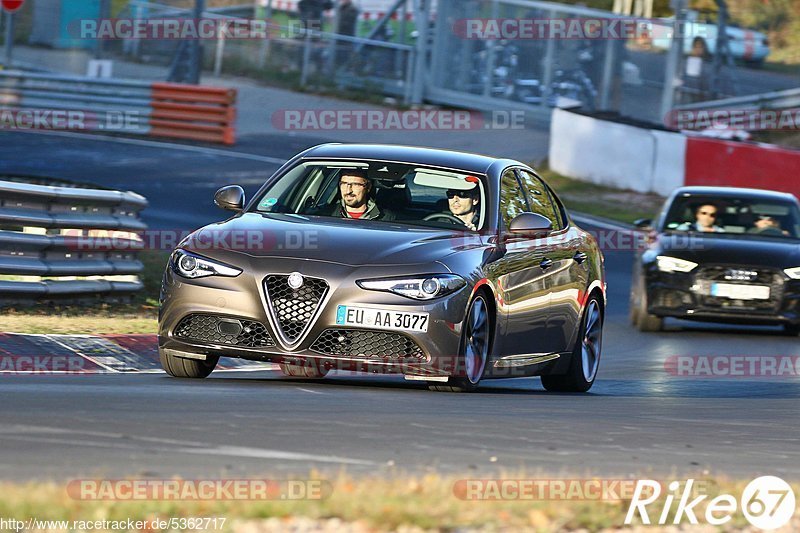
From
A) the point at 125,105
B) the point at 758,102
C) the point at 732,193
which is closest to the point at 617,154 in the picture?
the point at 758,102

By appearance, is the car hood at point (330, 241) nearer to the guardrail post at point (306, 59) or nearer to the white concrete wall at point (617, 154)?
the white concrete wall at point (617, 154)

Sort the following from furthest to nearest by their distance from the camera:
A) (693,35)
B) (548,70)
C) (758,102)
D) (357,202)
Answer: (548,70)
(693,35)
(758,102)
(357,202)

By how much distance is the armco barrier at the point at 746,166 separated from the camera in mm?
26000

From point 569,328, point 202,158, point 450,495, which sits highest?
point 450,495

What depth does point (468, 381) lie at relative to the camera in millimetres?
9891

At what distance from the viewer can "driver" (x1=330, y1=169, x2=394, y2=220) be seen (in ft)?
34.3

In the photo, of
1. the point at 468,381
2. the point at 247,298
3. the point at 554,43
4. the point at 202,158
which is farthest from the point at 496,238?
the point at 554,43

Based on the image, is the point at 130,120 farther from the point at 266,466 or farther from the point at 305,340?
the point at 266,466

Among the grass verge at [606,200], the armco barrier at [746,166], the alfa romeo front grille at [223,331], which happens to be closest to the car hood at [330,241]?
the alfa romeo front grille at [223,331]

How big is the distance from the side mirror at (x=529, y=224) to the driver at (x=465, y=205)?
23cm

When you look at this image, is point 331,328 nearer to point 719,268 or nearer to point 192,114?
point 719,268

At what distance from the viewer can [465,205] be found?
10.6 m

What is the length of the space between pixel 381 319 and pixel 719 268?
7536mm

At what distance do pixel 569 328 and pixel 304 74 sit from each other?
29.9m
